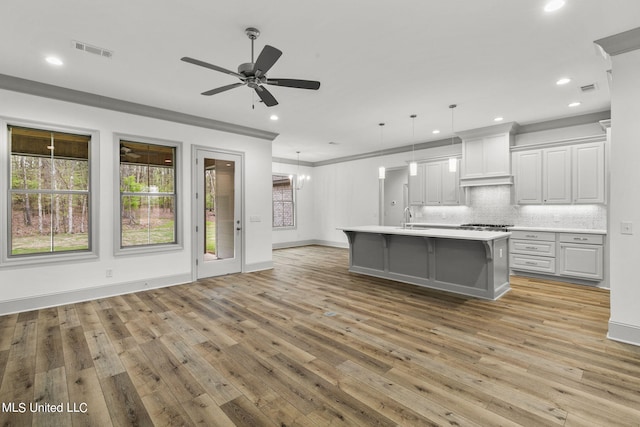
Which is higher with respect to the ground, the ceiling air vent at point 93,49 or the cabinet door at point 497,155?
the ceiling air vent at point 93,49

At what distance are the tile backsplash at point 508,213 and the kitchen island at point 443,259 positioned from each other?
6.06 ft

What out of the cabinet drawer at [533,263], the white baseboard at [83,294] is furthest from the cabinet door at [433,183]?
the white baseboard at [83,294]

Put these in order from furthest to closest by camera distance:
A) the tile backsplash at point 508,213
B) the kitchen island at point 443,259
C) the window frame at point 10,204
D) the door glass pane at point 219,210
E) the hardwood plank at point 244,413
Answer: the door glass pane at point 219,210 → the tile backsplash at point 508,213 → the kitchen island at point 443,259 → the window frame at point 10,204 → the hardwood plank at point 244,413

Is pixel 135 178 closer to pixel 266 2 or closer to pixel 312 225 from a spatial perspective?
pixel 266 2

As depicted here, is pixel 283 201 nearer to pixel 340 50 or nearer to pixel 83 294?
pixel 83 294

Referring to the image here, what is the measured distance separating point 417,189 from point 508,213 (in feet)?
6.41

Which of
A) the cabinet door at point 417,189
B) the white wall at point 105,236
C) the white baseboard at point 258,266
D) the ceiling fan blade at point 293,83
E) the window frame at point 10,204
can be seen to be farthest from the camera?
the cabinet door at point 417,189

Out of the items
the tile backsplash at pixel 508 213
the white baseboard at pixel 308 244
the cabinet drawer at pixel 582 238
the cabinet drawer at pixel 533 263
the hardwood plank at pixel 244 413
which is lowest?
the hardwood plank at pixel 244 413

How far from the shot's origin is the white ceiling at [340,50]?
2473 mm

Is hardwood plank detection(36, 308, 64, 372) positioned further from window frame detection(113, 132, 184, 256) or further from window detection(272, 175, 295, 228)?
window detection(272, 175, 295, 228)

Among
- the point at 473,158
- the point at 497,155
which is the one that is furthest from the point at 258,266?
the point at 497,155

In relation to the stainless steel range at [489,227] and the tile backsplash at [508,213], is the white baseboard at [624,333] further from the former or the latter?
the tile backsplash at [508,213]

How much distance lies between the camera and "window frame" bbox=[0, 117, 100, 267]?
3662 mm

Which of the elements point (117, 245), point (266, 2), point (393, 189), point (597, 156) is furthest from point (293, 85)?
point (393, 189)
